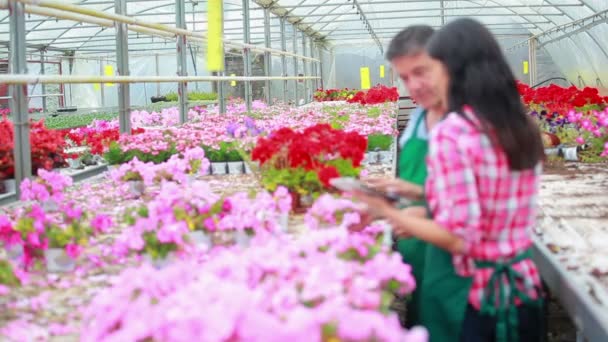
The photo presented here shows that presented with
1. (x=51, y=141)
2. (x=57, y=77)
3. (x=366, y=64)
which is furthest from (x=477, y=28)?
(x=366, y=64)

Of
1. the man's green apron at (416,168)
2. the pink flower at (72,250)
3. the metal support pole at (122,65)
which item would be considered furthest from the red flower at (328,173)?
the metal support pole at (122,65)

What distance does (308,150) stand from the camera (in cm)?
293

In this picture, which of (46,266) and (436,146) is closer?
(436,146)

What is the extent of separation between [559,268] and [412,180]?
537 mm

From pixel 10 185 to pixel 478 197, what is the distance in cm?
230

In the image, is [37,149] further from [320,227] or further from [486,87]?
[486,87]

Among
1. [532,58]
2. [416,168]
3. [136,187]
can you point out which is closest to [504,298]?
[416,168]

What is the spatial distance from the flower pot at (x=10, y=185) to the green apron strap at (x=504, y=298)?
2.21 m

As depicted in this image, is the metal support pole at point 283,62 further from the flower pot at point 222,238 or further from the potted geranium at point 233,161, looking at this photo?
the flower pot at point 222,238

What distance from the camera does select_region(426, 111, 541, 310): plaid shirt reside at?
182 cm

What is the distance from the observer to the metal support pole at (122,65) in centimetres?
494

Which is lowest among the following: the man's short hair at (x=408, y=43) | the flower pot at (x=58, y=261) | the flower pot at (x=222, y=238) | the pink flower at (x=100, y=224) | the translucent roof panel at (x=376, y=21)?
the flower pot at (x=58, y=261)

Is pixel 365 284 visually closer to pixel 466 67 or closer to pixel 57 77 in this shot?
pixel 466 67

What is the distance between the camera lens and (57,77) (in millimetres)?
3656
